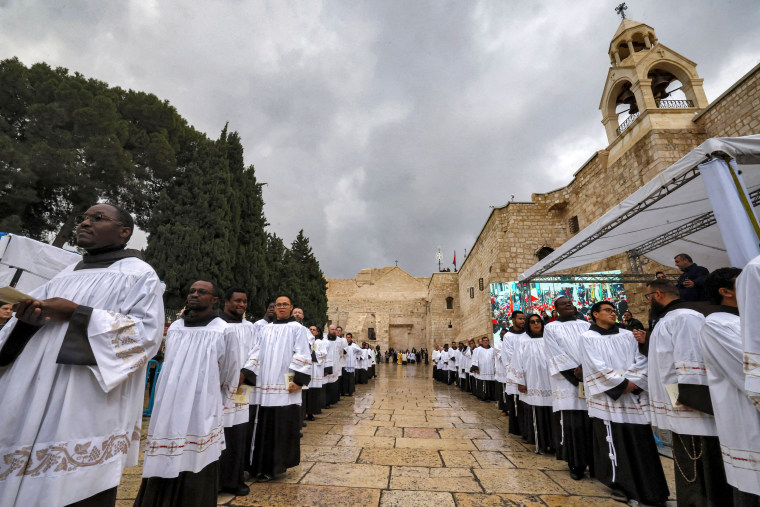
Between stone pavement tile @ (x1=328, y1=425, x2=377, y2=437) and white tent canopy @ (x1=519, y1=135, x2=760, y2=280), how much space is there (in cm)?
477

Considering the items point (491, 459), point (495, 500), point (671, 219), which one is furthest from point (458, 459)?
point (671, 219)

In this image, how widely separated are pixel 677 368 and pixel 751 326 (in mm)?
920

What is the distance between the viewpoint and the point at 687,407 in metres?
2.21

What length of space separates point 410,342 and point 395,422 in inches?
1067

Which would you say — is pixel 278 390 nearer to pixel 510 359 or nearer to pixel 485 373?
pixel 510 359

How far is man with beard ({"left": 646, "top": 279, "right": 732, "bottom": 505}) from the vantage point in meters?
2.10

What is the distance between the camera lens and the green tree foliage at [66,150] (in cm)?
973

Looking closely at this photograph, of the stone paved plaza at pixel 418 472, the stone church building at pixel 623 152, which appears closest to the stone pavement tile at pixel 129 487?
the stone paved plaza at pixel 418 472

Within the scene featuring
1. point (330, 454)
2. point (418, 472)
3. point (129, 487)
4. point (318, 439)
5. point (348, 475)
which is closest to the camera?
point (129, 487)

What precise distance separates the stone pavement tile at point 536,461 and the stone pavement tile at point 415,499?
1240 millimetres

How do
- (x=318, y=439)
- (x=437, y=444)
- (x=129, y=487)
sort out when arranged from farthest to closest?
1. (x=318, y=439)
2. (x=437, y=444)
3. (x=129, y=487)

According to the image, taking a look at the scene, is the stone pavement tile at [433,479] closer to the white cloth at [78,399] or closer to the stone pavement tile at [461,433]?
the stone pavement tile at [461,433]

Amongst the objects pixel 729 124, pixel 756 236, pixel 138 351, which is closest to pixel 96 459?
pixel 138 351

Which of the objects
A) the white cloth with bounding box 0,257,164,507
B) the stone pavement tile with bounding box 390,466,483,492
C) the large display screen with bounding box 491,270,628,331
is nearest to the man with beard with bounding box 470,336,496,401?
the large display screen with bounding box 491,270,628,331
